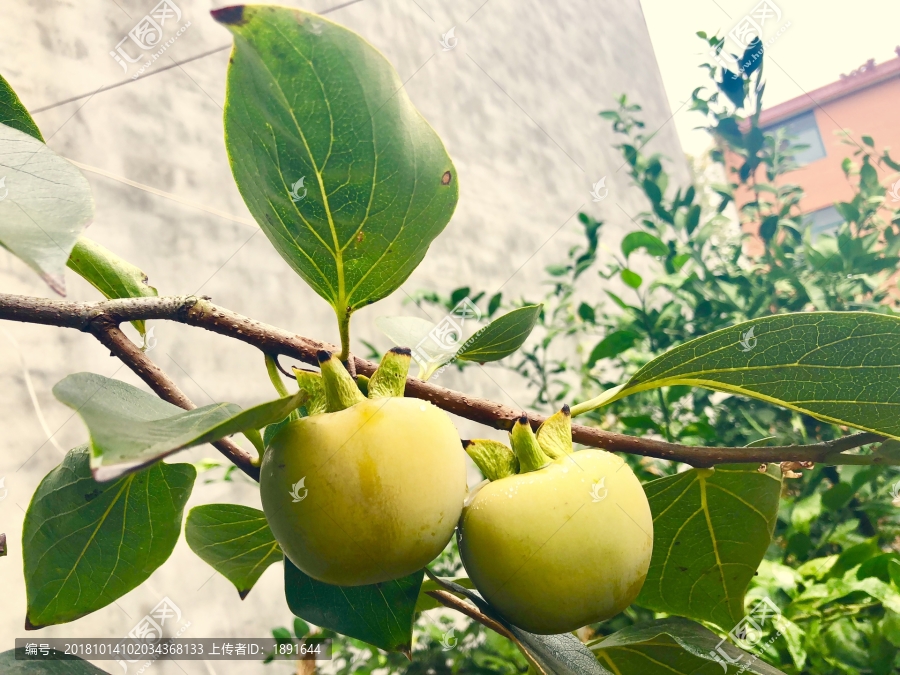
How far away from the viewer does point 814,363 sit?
0.24 metres

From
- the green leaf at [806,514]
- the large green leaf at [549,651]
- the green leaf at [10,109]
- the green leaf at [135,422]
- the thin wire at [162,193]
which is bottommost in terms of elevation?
the green leaf at [806,514]

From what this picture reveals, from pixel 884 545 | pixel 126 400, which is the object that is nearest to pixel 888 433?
pixel 126 400

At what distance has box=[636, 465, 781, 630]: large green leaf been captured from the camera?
1.04ft

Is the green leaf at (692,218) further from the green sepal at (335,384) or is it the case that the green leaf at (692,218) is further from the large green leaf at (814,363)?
the green sepal at (335,384)

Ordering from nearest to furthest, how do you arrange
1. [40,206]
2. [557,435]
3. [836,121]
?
[40,206] → [557,435] → [836,121]

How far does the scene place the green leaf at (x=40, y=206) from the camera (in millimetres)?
142

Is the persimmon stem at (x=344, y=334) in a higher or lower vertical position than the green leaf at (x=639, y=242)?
higher

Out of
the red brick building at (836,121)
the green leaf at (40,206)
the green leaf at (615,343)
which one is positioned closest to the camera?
the green leaf at (40,206)

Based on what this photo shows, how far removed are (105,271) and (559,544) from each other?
0.89ft

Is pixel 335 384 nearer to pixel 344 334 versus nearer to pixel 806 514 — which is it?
pixel 344 334

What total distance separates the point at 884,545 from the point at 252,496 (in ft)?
3.23

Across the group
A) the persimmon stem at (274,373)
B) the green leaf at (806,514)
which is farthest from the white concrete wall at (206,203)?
the persimmon stem at (274,373)

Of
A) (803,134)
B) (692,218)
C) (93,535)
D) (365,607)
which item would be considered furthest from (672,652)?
(803,134)

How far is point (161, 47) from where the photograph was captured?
1095mm
